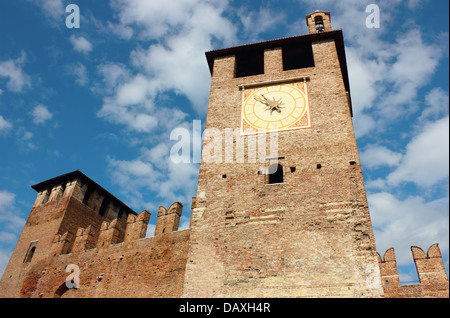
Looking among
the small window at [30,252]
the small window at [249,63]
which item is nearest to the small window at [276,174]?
the small window at [249,63]

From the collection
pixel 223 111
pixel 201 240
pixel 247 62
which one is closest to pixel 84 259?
pixel 201 240

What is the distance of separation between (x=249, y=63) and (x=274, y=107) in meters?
3.86

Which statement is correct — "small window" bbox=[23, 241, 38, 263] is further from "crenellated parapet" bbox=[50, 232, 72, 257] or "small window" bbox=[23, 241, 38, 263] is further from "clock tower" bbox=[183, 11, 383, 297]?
"clock tower" bbox=[183, 11, 383, 297]

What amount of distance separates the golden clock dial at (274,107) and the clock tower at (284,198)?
0.10ft

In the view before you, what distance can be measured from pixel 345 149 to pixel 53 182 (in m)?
13.9

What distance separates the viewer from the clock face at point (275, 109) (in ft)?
33.3

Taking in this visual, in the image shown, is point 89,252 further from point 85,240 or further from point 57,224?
point 57,224

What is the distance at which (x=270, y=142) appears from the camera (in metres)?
9.83

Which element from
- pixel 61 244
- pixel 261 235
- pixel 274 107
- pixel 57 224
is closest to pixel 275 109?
pixel 274 107

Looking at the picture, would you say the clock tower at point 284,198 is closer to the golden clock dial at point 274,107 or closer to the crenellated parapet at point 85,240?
the golden clock dial at point 274,107

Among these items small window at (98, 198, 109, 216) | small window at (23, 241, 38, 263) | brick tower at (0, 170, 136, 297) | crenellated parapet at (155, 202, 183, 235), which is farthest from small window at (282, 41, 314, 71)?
small window at (23, 241, 38, 263)

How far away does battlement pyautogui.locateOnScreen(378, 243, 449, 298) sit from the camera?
10.5 m

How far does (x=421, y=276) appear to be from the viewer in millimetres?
10750
